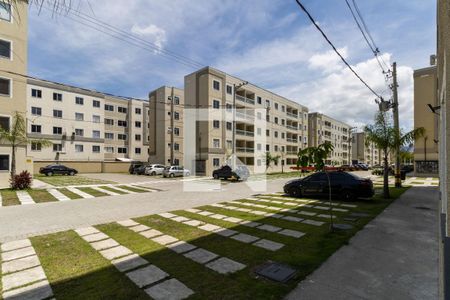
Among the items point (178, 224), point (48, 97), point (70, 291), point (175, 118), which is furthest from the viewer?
point (175, 118)

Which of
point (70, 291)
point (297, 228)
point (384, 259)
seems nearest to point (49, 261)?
point (70, 291)

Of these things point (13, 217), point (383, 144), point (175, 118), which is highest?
point (175, 118)

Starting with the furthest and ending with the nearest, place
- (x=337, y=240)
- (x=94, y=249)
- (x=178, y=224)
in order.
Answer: (x=178, y=224) < (x=337, y=240) < (x=94, y=249)

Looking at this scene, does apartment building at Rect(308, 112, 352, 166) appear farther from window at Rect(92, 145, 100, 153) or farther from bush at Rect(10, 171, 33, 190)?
bush at Rect(10, 171, 33, 190)

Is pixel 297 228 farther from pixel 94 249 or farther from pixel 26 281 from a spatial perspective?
pixel 26 281

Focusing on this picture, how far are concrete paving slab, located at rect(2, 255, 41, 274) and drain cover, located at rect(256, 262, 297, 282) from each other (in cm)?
473

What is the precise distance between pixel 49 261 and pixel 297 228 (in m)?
6.58

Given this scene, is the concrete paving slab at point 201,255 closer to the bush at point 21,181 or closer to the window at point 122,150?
the bush at point 21,181

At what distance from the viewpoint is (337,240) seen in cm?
640

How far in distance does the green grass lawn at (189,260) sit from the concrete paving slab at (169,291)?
0.13 metres

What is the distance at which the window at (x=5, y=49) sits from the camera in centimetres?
1809

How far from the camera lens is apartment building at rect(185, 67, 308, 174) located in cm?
3544

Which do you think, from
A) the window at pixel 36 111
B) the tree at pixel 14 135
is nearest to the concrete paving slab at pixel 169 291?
the tree at pixel 14 135

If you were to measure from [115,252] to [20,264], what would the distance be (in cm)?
184
